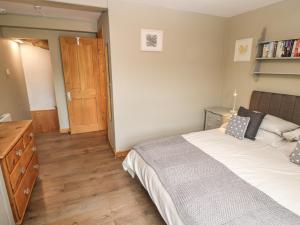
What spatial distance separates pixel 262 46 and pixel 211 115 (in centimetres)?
136

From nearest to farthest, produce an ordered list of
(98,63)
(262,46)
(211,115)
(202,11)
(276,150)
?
(276,150)
(262,46)
(202,11)
(211,115)
(98,63)

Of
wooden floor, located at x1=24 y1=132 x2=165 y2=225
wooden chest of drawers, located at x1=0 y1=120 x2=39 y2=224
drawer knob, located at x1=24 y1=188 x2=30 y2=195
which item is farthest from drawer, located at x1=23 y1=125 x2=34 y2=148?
wooden floor, located at x1=24 y1=132 x2=165 y2=225

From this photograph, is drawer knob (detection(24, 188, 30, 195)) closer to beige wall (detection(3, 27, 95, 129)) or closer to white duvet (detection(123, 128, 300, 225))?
white duvet (detection(123, 128, 300, 225))

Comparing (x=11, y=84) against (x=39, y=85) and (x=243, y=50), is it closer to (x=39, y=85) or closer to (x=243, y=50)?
(x=39, y=85)

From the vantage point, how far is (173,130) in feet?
11.2

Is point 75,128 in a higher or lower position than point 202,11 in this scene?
lower

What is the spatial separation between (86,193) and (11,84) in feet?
8.61

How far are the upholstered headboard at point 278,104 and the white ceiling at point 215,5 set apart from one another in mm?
1327

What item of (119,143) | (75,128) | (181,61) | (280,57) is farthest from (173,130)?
(75,128)

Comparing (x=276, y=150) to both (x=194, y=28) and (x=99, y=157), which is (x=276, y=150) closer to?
(x=194, y=28)

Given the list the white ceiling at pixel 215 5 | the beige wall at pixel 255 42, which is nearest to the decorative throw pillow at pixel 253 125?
the beige wall at pixel 255 42

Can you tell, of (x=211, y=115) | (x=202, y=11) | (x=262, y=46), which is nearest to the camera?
(x=262, y=46)

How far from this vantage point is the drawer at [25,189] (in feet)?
5.55

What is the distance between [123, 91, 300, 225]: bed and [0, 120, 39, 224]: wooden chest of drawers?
1.13 meters
